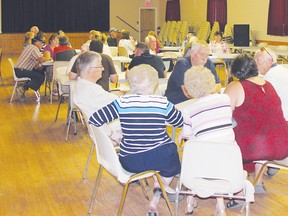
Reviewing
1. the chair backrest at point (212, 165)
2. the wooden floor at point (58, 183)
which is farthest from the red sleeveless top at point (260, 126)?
the chair backrest at point (212, 165)

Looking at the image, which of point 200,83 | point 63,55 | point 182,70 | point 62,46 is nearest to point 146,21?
point 62,46

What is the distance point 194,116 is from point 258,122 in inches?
23.9

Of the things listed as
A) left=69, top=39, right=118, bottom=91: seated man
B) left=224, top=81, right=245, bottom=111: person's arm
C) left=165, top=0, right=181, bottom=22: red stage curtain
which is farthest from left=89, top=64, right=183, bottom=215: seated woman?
left=165, top=0, right=181, bottom=22: red stage curtain

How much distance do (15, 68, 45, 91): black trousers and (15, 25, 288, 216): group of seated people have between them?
4.85 m

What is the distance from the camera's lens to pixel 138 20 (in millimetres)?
23234

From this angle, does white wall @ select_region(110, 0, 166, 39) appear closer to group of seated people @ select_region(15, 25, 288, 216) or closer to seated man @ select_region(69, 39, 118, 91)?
seated man @ select_region(69, 39, 118, 91)

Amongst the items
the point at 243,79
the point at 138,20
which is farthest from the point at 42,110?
the point at 138,20

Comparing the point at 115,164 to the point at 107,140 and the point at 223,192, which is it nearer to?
the point at 107,140

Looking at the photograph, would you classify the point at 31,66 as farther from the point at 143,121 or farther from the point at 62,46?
the point at 143,121

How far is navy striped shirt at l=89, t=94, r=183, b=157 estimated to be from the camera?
11.8 ft

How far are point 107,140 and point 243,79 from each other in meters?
1.29

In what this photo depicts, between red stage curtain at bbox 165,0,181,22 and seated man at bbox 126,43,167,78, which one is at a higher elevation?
red stage curtain at bbox 165,0,181,22

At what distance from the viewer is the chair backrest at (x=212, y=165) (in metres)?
3.18

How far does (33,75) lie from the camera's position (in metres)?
9.30
